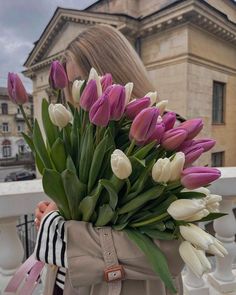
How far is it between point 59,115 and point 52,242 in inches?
8.9

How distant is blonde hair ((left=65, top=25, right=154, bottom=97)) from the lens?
2.69 ft

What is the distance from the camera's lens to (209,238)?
44cm

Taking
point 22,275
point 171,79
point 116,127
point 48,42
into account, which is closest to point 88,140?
point 116,127

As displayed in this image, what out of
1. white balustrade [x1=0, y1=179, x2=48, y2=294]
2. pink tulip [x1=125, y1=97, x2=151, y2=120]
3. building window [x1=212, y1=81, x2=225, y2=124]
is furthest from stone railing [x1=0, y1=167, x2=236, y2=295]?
building window [x1=212, y1=81, x2=225, y2=124]

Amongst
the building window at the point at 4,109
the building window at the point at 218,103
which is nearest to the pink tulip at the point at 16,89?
the building window at the point at 218,103

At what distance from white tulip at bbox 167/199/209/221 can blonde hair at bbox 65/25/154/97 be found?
1.41 feet

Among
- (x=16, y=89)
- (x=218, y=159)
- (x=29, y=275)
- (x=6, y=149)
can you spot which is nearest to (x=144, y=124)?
(x=16, y=89)

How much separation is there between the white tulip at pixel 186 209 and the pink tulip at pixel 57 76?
0.30 metres

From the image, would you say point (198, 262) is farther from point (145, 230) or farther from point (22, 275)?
point (22, 275)

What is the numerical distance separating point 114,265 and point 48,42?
1109 cm

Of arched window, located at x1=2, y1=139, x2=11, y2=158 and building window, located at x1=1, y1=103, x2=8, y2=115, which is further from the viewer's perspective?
arched window, located at x1=2, y1=139, x2=11, y2=158

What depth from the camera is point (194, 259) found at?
17.3 inches

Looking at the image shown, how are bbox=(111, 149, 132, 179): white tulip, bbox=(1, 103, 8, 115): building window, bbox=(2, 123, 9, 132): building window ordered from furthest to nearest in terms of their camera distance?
bbox=(2, 123, 9, 132): building window < bbox=(1, 103, 8, 115): building window < bbox=(111, 149, 132, 179): white tulip

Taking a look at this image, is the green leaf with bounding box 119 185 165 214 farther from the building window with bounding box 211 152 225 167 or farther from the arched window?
the arched window
